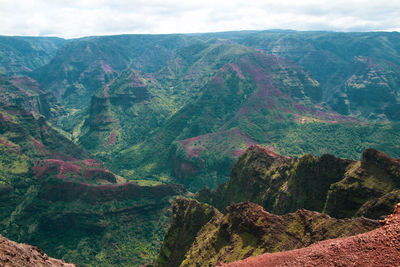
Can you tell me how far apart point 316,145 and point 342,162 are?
109 m

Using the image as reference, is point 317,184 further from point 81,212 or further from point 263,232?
point 81,212

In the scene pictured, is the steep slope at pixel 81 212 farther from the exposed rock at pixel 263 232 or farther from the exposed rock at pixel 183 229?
the exposed rock at pixel 263 232

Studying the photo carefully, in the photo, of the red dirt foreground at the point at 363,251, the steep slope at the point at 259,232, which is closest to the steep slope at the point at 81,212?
the steep slope at the point at 259,232

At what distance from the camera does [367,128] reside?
172375 millimetres

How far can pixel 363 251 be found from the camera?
24438mm

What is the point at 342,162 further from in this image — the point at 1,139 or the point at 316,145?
the point at 1,139

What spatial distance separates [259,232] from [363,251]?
21081 millimetres

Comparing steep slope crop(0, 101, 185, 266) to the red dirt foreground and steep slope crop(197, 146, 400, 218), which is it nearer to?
steep slope crop(197, 146, 400, 218)

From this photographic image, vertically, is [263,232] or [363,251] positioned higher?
[363,251]

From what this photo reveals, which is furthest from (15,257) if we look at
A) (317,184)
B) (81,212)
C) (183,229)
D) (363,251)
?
(81,212)

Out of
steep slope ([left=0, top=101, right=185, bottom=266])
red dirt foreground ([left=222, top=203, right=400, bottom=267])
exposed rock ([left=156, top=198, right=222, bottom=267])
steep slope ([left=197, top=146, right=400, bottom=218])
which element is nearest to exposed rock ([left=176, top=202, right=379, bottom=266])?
exposed rock ([left=156, top=198, right=222, bottom=267])

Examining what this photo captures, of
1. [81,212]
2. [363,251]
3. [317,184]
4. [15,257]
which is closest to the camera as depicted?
[363,251]

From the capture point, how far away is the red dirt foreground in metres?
22.9

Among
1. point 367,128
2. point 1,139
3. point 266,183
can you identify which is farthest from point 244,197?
point 367,128
